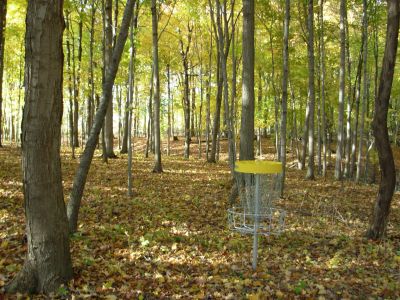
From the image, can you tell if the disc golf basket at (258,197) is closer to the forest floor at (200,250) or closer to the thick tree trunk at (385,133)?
the forest floor at (200,250)

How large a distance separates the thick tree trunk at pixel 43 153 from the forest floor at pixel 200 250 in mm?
341

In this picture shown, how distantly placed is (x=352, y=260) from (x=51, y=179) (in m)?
4.72

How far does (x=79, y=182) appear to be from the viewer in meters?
5.46

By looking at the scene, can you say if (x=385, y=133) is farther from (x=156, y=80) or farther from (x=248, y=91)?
(x=156, y=80)

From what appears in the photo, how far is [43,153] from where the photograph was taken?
3.67 meters

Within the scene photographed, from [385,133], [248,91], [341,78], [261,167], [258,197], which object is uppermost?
[341,78]

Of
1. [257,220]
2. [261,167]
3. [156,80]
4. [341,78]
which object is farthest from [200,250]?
[341,78]

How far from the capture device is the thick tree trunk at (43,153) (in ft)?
11.6

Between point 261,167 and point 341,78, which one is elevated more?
point 341,78

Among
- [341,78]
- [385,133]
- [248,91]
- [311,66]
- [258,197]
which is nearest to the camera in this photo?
[258,197]

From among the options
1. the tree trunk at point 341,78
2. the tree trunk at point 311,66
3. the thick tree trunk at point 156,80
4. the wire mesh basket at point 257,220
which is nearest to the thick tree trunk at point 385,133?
the wire mesh basket at point 257,220

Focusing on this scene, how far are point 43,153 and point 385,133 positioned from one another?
5.93 m

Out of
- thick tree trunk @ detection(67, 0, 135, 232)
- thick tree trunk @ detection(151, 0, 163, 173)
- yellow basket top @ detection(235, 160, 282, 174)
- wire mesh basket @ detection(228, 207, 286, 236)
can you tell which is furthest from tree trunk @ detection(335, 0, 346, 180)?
yellow basket top @ detection(235, 160, 282, 174)

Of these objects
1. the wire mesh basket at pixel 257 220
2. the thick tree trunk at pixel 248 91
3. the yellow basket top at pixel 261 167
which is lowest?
the wire mesh basket at pixel 257 220
